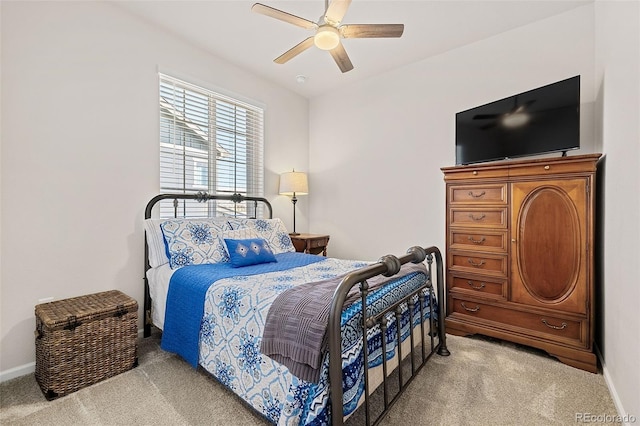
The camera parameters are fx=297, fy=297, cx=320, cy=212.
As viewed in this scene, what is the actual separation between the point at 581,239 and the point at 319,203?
2.98 m

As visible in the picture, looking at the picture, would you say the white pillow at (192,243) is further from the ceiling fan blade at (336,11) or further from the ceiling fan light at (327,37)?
the ceiling fan blade at (336,11)

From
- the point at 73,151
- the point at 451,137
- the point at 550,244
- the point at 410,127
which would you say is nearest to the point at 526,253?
the point at 550,244

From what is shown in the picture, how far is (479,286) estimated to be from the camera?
8.54ft

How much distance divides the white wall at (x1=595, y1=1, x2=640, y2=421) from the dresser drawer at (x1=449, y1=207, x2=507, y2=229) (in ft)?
2.09

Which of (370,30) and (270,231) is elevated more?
(370,30)

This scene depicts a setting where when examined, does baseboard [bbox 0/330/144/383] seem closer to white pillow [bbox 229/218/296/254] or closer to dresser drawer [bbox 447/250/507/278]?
white pillow [bbox 229/218/296/254]

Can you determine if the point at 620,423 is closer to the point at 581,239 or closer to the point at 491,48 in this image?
the point at 581,239

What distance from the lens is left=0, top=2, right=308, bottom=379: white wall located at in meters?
2.06

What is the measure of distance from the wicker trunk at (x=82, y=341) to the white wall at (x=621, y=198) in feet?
9.65

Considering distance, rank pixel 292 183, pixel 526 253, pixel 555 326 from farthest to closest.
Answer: pixel 292 183 → pixel 526 253 → pixel 555 326

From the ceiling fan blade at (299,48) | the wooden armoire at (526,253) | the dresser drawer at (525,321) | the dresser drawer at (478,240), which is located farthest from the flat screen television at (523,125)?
the ceiling fan blade at (299,48)

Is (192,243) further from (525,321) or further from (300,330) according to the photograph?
(525,321)

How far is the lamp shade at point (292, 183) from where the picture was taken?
12.6 ft

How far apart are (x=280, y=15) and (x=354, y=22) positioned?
1.05m
